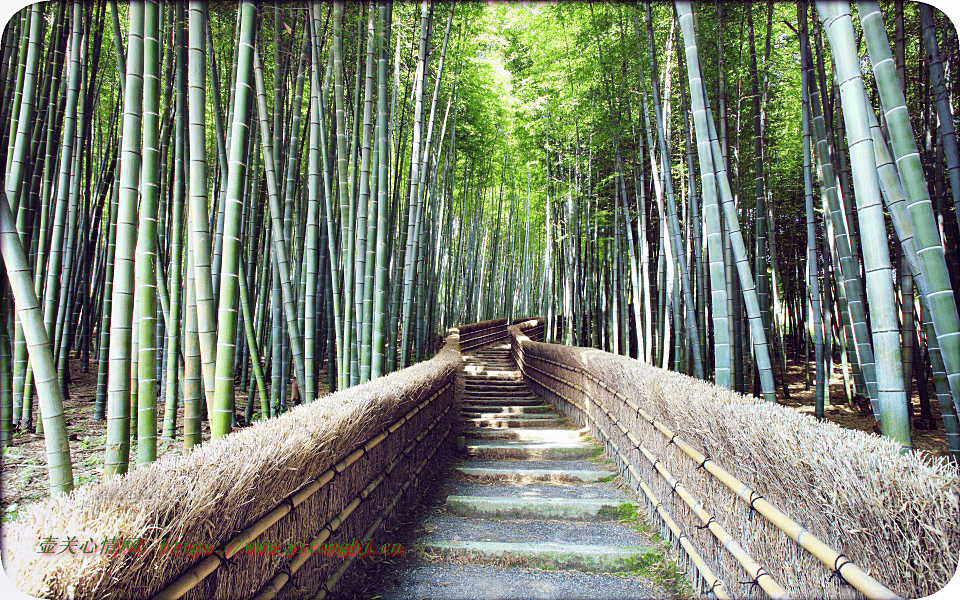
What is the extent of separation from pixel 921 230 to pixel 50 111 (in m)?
3.77

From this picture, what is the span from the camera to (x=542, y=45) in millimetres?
7062

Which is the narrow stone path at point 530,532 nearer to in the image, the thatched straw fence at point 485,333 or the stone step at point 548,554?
the stone step at point 548,554

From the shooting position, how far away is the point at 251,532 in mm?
1222

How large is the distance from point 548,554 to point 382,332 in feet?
5.55

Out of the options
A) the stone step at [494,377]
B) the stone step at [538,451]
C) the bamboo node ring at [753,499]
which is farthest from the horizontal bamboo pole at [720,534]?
the stone step at [494,377]

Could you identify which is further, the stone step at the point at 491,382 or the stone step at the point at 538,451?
the stone step at the point at 491,382

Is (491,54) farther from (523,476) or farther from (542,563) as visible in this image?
(542,563)

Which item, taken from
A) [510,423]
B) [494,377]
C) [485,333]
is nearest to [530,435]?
[510,423]

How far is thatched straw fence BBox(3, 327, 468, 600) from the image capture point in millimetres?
830

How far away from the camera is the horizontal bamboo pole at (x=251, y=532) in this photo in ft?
3.13

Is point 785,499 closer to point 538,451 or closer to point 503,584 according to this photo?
point 503,584

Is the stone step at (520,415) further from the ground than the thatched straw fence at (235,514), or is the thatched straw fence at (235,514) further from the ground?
the thatched straw fence at (235,514)

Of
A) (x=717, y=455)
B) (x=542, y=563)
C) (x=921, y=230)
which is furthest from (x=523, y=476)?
(x=921, y=230)

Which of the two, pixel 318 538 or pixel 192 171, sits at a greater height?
pixel 192 171
